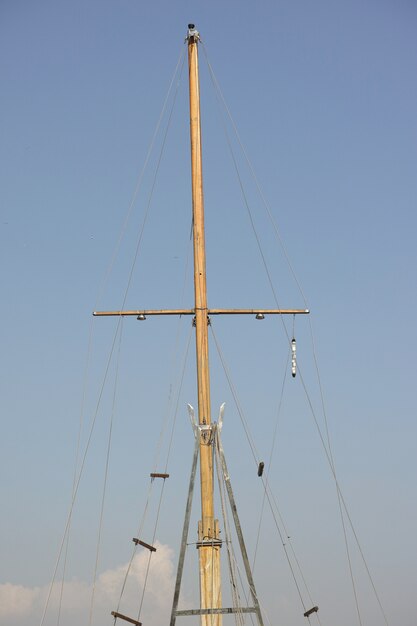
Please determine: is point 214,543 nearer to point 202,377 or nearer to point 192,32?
point 202,377

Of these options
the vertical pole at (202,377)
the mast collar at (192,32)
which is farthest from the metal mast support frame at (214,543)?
the mast collar at (192,32)

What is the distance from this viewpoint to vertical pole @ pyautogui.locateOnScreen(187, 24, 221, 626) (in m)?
25.0

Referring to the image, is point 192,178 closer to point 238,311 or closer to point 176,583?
point 238,311

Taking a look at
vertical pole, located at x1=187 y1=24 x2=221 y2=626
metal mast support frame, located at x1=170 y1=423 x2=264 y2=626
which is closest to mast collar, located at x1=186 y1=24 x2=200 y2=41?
vertical pole, located at x1=187 y1=24 x2=221 y2=626

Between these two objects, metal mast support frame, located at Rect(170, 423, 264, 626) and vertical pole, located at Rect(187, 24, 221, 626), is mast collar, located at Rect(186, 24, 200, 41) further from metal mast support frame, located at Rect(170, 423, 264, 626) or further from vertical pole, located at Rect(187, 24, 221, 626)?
metal mast support frame, located at Rect(170, 423, 264, 626)

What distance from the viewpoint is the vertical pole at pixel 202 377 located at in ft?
82.0

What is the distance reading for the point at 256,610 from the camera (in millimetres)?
24688

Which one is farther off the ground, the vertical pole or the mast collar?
the mast collar

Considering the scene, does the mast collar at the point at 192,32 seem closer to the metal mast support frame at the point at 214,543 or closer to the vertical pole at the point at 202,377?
the vertical pole at the point at 202,377

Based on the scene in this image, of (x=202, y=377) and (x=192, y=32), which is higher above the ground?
(x=192, y=32)

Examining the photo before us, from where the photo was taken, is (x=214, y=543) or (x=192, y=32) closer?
(x=214, y=543)

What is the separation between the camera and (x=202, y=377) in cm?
2677

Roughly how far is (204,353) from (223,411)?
162 cm

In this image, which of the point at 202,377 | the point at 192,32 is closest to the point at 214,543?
the point at 202,377
